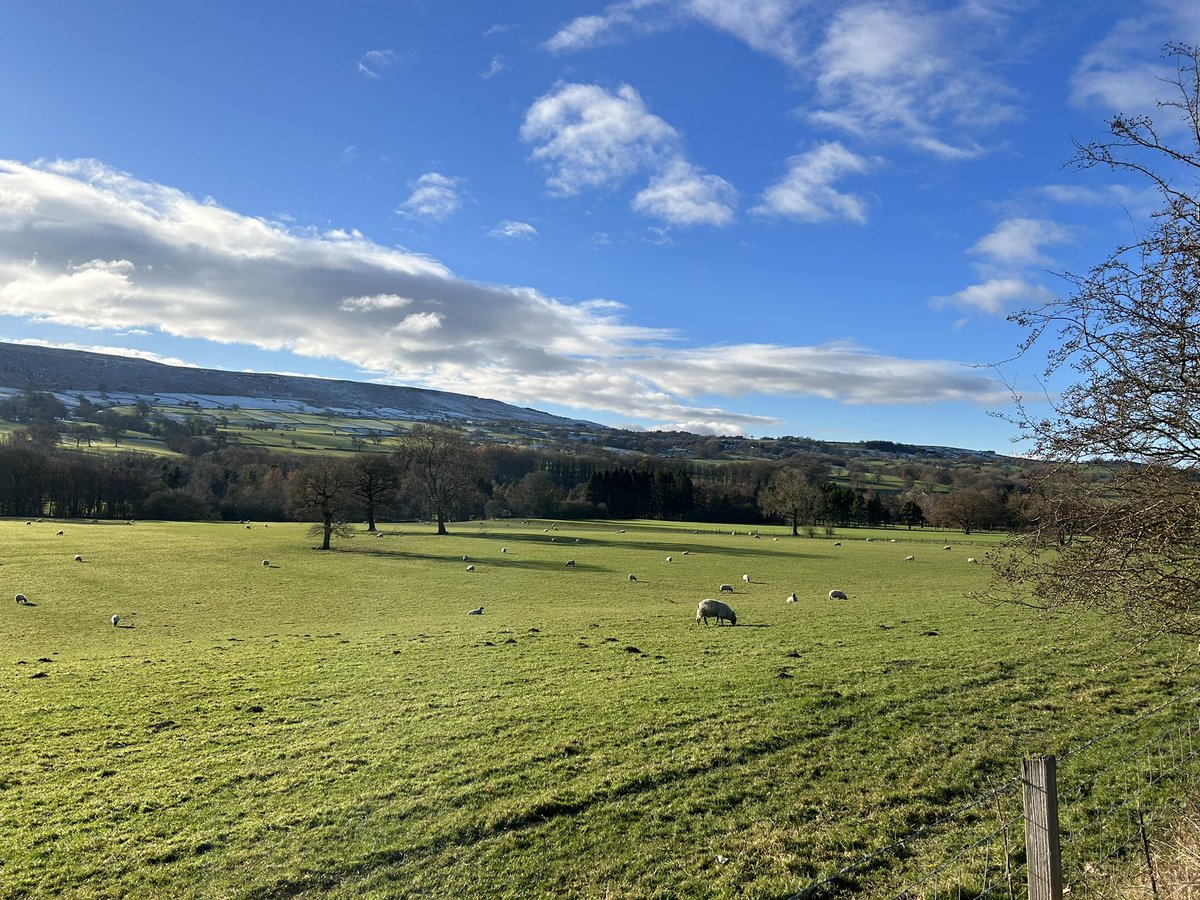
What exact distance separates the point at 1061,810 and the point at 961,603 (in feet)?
78.9

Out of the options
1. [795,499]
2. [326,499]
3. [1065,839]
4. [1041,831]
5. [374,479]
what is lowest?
[1065,839]

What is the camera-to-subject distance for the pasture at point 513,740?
837cm

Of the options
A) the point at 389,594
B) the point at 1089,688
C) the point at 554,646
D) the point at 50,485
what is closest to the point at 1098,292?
the point at 1089,688

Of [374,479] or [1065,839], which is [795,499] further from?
[1065,839]

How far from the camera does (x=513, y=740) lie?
12398 mm

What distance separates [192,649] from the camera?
22109 millimetres

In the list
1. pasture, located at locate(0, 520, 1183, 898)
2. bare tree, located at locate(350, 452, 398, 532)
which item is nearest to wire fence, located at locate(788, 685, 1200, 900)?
pasture, located at locate(0, 520, 1183, 898)

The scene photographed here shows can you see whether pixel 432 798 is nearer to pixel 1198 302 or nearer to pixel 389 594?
pixel 1198 302

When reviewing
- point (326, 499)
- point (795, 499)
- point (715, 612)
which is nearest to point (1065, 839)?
point (715, 612)

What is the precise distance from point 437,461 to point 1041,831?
251 ft

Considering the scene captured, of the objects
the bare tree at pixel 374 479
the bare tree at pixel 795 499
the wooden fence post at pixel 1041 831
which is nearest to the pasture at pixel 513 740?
the wooden fence post at pixel 1041 831

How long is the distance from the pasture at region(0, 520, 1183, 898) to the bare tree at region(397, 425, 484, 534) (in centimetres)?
4868

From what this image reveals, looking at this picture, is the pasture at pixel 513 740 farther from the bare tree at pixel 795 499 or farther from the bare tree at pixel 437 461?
the bare tree at pixel 795 499

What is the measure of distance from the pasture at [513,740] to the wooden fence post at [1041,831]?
2945mm
